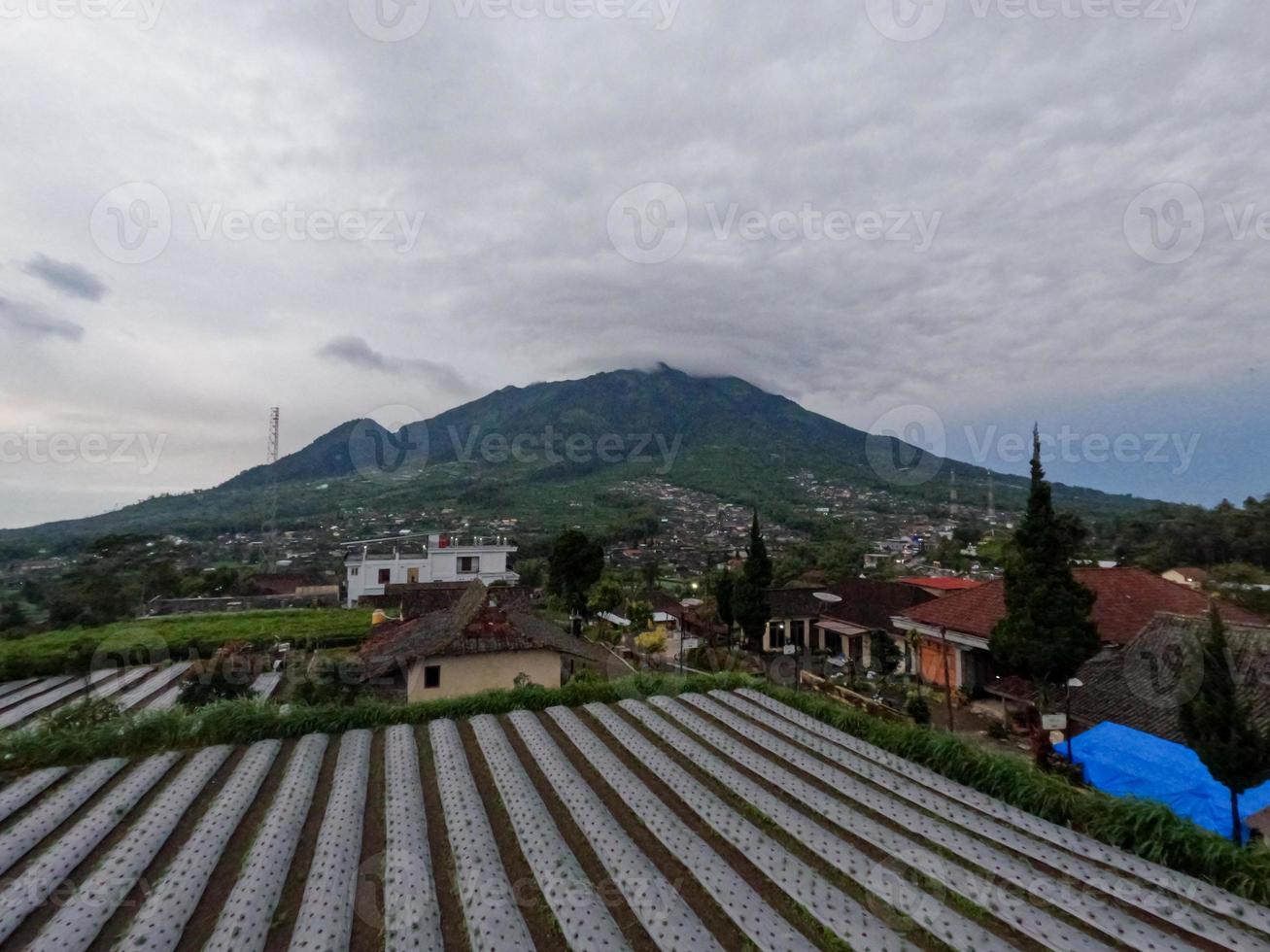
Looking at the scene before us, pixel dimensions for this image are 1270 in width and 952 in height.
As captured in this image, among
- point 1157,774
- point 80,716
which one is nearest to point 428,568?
point 80,716

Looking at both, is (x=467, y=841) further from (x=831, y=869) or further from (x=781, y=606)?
(x=781, y=606)

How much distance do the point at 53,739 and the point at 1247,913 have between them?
27.5 ft

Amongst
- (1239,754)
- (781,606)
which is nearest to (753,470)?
(781,606)

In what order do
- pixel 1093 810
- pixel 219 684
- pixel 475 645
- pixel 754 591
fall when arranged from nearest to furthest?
1. pixel 1093 810
2. pixel 219 684
3. pixel 475 645
4. pixel 754 591

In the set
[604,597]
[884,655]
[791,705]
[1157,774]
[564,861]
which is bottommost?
[884,655]

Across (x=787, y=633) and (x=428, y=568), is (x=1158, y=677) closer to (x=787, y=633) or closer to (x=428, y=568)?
(x=787, y=633)

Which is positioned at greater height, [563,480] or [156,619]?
[563,480]

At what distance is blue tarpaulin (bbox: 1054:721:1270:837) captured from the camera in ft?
22.9

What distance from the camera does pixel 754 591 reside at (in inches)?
778

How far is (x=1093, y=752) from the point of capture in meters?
8.72

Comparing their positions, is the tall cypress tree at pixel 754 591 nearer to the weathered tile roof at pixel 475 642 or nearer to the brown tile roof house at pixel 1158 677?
the weathered tile roof at pixel 475 642

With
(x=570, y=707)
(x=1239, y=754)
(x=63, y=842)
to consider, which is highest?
(x=63, y=842)

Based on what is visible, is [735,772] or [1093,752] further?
[1093,752]

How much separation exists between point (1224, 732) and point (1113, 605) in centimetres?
1104
